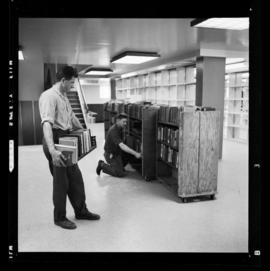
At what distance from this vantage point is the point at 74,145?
173 cm

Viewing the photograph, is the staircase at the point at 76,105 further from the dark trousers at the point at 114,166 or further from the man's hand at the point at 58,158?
the dark trousers at the point at 114,166

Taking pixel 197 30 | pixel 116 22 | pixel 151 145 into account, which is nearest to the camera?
pixel 116 22

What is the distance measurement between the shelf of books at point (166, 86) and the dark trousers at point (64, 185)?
378 centimetres

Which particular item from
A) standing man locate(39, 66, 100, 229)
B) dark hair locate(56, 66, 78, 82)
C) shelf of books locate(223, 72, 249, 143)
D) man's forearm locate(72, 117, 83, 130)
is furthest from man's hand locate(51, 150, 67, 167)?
shelf of books locate(223, 72, 249, 143)

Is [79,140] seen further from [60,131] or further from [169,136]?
[169,136]

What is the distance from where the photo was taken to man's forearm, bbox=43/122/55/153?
1.76m

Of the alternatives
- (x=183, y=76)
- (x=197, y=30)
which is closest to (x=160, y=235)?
(x=197, y=30)

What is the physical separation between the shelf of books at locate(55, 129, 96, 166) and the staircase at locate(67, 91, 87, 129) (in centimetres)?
21

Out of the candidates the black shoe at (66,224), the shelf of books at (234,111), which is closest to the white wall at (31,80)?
the black shoe at (66,224)

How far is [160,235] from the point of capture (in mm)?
2418

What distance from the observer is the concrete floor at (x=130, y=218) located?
2.02m
